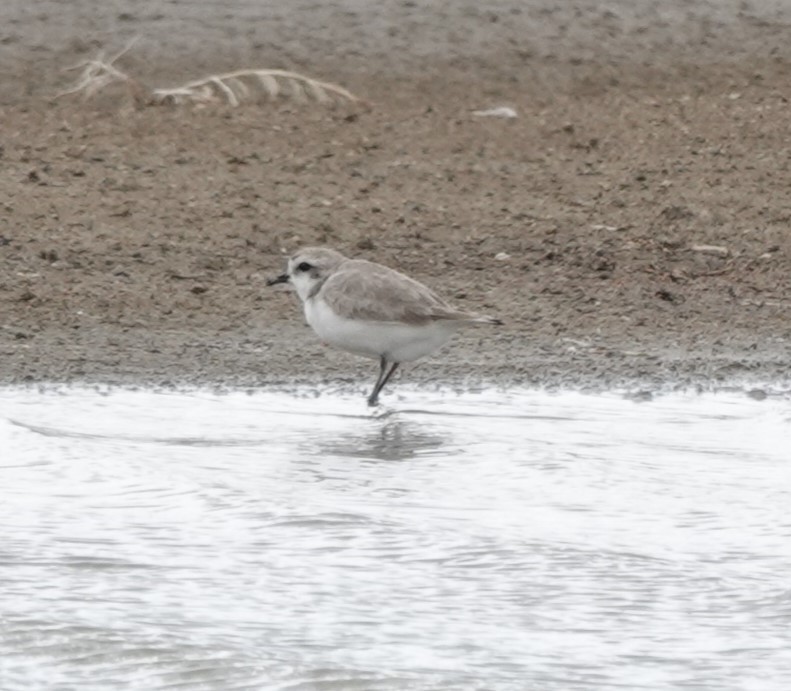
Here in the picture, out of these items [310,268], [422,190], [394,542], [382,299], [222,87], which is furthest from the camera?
[222,87]

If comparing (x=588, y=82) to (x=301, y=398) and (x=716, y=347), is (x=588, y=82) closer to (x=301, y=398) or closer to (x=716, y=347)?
(x=716, y=347)

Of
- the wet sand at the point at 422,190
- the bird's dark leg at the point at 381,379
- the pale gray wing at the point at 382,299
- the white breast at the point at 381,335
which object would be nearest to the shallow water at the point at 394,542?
the bird's dark leg at the point at 381,379

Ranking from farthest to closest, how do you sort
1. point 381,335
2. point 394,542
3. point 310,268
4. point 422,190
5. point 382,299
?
point 422,190
point 310,268
point 382,299
point 381,335
point 394,542

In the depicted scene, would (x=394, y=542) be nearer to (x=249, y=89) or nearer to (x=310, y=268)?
(x=310, y=268)

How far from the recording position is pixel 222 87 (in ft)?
43.4

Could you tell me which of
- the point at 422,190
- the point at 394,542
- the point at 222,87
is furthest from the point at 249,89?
the point at 394,542

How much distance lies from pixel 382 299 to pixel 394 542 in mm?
1841

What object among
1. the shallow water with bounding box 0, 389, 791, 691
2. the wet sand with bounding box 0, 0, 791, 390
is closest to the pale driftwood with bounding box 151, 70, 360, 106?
the wet sand with bounding box 0, 0, 791, 390

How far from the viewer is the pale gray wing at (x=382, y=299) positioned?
29.0 ft

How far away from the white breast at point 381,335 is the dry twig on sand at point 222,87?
4229 mm

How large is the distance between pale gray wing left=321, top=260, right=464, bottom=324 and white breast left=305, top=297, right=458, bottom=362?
0.09 feet

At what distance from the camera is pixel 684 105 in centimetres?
1330

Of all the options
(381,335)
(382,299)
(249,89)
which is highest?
(249,89)

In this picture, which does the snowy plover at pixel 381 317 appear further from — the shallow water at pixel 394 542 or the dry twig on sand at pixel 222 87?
the dry twig on sand at pixel 222 87
